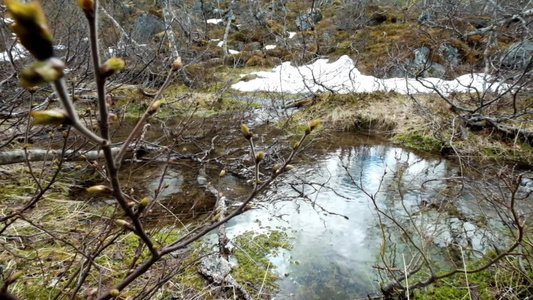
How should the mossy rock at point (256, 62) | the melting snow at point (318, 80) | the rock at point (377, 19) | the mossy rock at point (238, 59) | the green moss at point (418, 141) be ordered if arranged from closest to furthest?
1. the green moss at point (418, 141)
2. the melting snow at point (318, 80)
3. the mossy rock at point (238, 59)
4. the mossy rock at point (256, 62)
5. the rock at point (377, 19)

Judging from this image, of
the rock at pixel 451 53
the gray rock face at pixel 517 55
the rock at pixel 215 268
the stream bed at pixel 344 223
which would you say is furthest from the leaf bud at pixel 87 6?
the rock at pixel 451 53

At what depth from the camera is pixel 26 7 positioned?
0.28 m

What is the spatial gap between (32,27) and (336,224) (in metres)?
3.27

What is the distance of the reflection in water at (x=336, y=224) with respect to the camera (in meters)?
2.41

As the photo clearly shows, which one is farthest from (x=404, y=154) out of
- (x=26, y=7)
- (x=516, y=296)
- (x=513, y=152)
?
(x=26, y=7)

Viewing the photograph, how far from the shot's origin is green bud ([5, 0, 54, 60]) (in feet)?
0.91

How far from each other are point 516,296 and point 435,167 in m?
2.96

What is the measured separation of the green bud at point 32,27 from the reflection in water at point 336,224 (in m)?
2.32

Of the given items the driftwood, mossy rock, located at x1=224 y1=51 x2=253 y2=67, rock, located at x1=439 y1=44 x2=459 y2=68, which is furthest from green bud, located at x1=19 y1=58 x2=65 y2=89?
mossy rock, located at x1=224 y1=51 x2=253 y2=67

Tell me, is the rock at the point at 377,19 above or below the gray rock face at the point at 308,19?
below

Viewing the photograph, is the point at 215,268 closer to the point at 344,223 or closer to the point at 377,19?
the point at 344,223

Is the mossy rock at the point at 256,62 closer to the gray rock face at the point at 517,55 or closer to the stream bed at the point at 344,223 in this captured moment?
the gray rock face at the point at 517,55

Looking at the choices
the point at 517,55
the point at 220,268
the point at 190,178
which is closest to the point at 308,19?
the point at 517,55

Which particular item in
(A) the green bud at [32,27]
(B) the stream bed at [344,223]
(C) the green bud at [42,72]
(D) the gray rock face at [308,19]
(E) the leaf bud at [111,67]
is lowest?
(B) the stream bed at [344,223]
